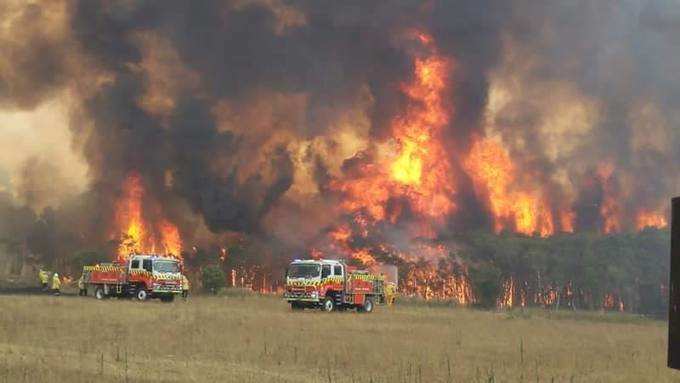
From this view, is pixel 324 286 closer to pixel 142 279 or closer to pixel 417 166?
pixel 142 279

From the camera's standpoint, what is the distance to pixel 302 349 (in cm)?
2162

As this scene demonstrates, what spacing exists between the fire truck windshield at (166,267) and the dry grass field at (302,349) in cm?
1217

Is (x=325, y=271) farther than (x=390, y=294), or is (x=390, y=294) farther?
(x=390, y=294)

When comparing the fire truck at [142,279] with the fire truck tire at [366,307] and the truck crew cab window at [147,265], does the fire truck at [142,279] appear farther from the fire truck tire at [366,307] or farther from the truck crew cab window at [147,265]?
the fire truck tire at [366,307]

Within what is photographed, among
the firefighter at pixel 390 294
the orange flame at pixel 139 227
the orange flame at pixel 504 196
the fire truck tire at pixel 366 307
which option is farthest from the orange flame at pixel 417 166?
the fire truck tire at pixel 366 307

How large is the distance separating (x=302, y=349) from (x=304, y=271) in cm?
1898

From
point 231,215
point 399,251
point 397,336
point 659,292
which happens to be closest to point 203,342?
point 397,336

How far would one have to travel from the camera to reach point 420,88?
92938mm

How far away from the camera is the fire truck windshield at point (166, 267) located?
156ft

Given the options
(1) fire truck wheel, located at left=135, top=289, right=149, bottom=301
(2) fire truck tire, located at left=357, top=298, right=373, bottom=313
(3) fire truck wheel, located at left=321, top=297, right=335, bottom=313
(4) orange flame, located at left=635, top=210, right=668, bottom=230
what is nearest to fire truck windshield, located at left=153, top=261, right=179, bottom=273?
(1) fire truck wheel, located at left=135, top=289, right=149, bottom=301

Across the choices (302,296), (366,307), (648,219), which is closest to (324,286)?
(302,296)

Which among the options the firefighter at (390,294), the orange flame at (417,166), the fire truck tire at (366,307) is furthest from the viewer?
the orange flame at (417,166)

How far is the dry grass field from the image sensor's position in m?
16.7

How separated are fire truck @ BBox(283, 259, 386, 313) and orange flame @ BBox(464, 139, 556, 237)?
2038 inches
